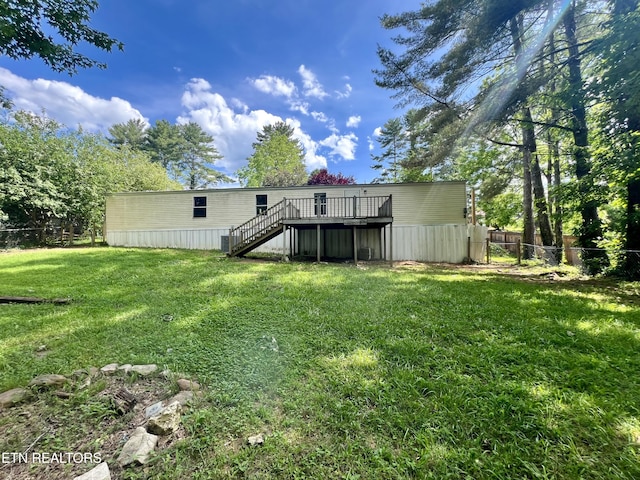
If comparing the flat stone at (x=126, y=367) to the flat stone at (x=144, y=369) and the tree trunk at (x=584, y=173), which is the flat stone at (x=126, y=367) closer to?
the flat stone at (x=144, y=369)

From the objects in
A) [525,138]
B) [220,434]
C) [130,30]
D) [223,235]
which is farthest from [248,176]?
[220,434]

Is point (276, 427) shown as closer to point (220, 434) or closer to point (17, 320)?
point (220, 434)

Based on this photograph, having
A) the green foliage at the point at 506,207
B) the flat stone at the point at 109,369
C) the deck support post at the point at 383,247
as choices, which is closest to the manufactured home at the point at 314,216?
the deck support post at the point at 383,247

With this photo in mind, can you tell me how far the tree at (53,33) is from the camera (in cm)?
441

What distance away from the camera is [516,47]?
8.38m

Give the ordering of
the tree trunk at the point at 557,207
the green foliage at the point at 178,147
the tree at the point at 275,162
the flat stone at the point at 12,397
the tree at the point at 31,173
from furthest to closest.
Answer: the green foliage at the point at 178,147 → the tree at the point at 275,162 → the tree at the point at 31,173 → the tree trunk at the point at 557,207 → the flat stone at the point at 12,397

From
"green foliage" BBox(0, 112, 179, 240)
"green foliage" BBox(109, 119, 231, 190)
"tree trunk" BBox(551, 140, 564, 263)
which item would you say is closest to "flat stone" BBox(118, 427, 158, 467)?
"tree trunk" BBox(551, 140, 564, 263)

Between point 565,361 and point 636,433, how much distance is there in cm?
103

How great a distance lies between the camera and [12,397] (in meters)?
2.17

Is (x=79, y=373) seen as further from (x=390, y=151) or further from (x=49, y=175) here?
(x=390, y=151)

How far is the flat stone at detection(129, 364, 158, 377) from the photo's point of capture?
2575 mm

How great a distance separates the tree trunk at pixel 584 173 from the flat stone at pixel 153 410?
1024cm

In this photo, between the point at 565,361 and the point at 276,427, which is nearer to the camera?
the point at 276,427

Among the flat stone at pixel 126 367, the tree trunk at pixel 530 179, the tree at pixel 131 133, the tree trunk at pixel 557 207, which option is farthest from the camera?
the tree at pixel 131 133
